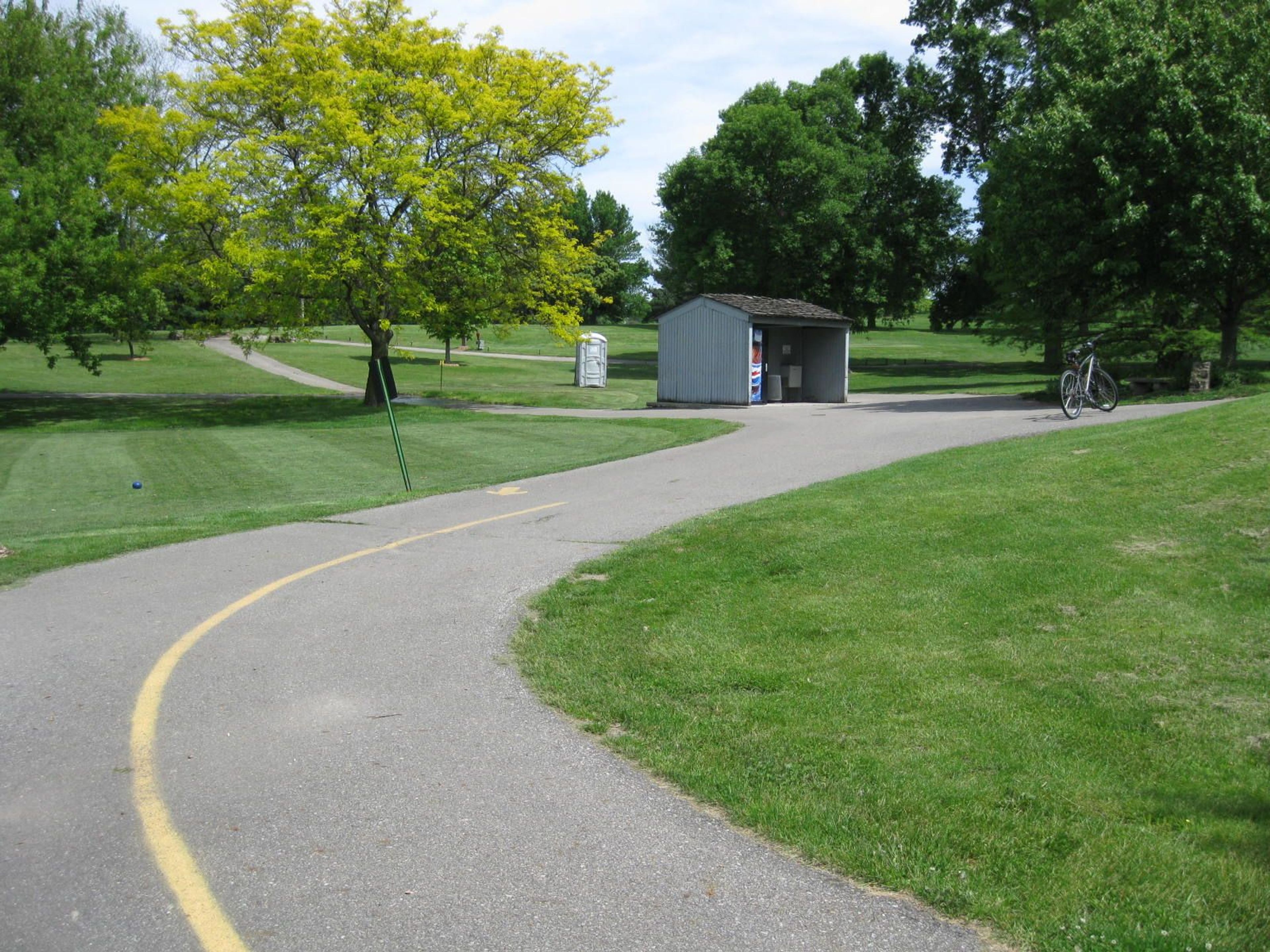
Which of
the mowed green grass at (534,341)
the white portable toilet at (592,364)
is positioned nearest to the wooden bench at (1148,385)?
the white portable toilet at (592,364)

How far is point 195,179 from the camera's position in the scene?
28.5 metres

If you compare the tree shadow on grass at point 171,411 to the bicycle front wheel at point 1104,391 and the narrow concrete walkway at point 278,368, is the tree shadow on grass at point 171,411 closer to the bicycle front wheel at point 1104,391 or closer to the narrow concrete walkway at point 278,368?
the narrow concrete walkway at point 278,368

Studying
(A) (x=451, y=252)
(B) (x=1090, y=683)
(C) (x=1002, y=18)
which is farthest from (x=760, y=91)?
(B) (x=1090, y=683)

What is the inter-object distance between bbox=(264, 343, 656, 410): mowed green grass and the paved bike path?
24.9 m

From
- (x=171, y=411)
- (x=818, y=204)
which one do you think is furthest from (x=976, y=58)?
(x=171, y=411)

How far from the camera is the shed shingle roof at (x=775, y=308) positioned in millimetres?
30109

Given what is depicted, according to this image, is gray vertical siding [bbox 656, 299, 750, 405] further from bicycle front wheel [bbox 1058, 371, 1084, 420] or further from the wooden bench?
bicycle front wheel [bbox 1058, 371, 1084, 420]

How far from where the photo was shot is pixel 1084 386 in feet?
67.3

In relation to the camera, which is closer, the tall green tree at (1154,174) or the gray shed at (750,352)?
the tall green tree at (1154,174)

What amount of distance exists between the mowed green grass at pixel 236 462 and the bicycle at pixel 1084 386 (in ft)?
22.7

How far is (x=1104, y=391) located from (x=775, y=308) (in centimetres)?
1150

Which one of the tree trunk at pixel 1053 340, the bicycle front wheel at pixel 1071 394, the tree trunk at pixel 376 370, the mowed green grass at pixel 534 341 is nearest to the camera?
the bicycle front wheel at pixel 1071 394

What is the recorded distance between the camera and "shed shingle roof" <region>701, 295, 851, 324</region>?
30.1m

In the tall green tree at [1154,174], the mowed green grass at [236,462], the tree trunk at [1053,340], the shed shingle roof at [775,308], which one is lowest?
the mowed green grass at [236,462]
